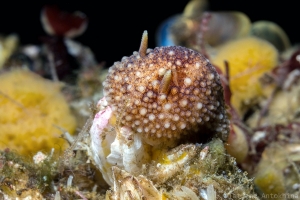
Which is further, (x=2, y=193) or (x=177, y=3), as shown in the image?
(x=177, y=3)

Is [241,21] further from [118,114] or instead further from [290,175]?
[118,114]

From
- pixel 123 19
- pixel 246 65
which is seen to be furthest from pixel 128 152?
pixel 123 19

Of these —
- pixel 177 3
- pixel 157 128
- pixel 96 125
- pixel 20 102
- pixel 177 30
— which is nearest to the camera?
pixel 157 128

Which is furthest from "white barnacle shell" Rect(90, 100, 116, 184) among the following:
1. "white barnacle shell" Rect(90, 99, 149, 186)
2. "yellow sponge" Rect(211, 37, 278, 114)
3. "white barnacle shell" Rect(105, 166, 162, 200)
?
"yellow sponge" Rect(211, 37, 278, 114)

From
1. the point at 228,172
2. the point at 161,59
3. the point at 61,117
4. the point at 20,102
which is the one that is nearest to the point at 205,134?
the point at 228,172

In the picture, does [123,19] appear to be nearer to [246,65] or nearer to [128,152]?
[246,65]

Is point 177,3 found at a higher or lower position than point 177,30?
higher
